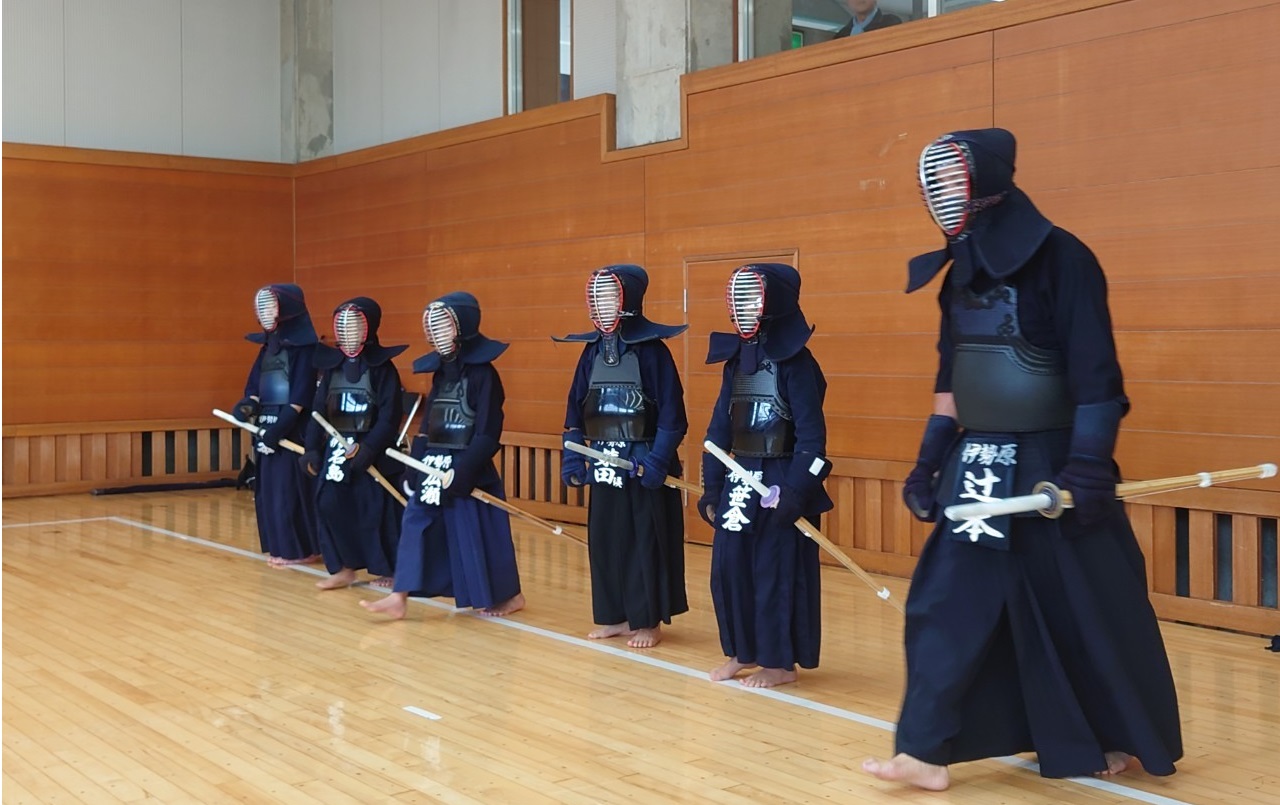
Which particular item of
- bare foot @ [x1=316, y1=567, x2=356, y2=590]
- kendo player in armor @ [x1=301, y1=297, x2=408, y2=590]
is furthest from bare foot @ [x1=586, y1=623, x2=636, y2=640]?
bare foot @ [x1=316, y1=567, x2=356, y2=590]

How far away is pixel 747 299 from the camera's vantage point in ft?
15.1

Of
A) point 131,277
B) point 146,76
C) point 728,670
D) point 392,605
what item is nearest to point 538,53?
point 146,76

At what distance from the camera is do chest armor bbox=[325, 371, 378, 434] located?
662 centimetres

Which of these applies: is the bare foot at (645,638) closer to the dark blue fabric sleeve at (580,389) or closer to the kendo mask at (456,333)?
the dark blue fabric sleeve at (580,389)

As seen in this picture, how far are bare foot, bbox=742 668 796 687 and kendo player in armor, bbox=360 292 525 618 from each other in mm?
1694

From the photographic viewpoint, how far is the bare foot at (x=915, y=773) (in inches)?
133

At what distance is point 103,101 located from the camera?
11680mm

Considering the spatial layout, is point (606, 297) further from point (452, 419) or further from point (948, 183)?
point (948, 183)

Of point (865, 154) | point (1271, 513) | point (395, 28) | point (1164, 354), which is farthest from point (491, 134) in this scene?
point (1271, 513)

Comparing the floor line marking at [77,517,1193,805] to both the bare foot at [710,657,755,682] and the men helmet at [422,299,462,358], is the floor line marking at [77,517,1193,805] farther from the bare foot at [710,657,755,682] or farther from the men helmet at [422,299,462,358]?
the men helmet at [422,299,462,358]

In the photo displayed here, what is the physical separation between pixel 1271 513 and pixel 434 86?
26.9 feet

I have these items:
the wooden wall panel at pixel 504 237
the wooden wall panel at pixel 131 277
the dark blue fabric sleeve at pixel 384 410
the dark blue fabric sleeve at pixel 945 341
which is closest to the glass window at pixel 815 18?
the wooden wall panel at pixel 504 237

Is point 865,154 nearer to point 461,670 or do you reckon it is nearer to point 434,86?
point 461,670

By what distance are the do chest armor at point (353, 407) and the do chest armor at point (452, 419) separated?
0.79 metres
